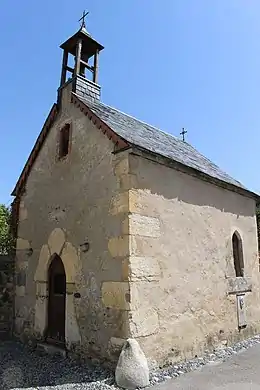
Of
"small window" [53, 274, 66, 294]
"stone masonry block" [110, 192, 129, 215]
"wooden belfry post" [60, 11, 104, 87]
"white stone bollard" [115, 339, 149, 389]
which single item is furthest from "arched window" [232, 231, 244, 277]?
"wooden belfry post" [60, 11, 104, 87]

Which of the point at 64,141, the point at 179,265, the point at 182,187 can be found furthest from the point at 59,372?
the point at 64,141

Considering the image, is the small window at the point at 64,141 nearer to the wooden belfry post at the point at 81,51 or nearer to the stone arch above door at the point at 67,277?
the wooden belfry post at the point at 81,51

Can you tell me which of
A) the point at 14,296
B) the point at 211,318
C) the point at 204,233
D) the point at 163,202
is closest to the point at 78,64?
the point at 163,202

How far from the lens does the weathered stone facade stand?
19.5 feet

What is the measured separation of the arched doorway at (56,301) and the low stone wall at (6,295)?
5.62ft

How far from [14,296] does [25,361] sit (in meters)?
2.36

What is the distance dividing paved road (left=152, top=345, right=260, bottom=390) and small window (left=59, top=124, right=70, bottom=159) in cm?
545

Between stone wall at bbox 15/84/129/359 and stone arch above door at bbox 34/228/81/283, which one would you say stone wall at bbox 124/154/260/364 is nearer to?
stone wall at bbox 15/84/129/359

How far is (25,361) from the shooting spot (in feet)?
21.7

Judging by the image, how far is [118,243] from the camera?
19.7 ft

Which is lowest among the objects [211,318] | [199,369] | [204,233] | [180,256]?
[199,369]

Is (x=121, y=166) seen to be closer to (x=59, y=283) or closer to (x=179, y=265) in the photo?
(x=179, y=265)

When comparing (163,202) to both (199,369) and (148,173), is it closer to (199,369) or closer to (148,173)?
(148,173)

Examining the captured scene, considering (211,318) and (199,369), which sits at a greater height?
(211,318)
